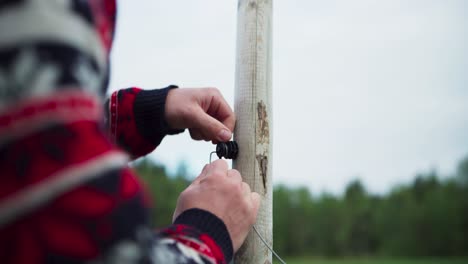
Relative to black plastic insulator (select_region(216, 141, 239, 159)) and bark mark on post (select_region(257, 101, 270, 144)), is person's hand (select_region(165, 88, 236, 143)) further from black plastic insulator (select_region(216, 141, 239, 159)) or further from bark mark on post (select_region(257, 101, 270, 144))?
bark mark on post (select_region(257, 101, 270, 144))

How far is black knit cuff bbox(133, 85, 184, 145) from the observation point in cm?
190

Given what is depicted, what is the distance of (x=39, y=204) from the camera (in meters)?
0.56

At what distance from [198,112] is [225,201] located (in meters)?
0.67

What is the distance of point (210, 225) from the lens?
42.9 inches

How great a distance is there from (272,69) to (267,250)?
2.70 feet

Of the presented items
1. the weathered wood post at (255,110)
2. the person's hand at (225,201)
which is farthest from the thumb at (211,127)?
the person's hand at (225,201)

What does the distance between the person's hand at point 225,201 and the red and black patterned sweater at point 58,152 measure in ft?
1.75

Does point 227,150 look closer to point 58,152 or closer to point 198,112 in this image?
point 198,112

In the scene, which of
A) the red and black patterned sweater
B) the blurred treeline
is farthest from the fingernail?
the blurred treeline

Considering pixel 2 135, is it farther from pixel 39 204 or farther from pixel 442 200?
pixel 442 200

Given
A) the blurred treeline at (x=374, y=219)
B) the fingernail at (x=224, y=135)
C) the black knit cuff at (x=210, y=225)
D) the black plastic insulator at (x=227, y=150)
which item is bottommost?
the blurred treeline at (x=374, y=219)

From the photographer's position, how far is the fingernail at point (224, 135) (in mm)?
1938

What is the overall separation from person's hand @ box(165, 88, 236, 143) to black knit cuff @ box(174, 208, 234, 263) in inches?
29.9

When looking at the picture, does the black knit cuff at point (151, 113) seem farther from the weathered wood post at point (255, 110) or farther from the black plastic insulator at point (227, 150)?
the weathered wood post at point (255, 110)
